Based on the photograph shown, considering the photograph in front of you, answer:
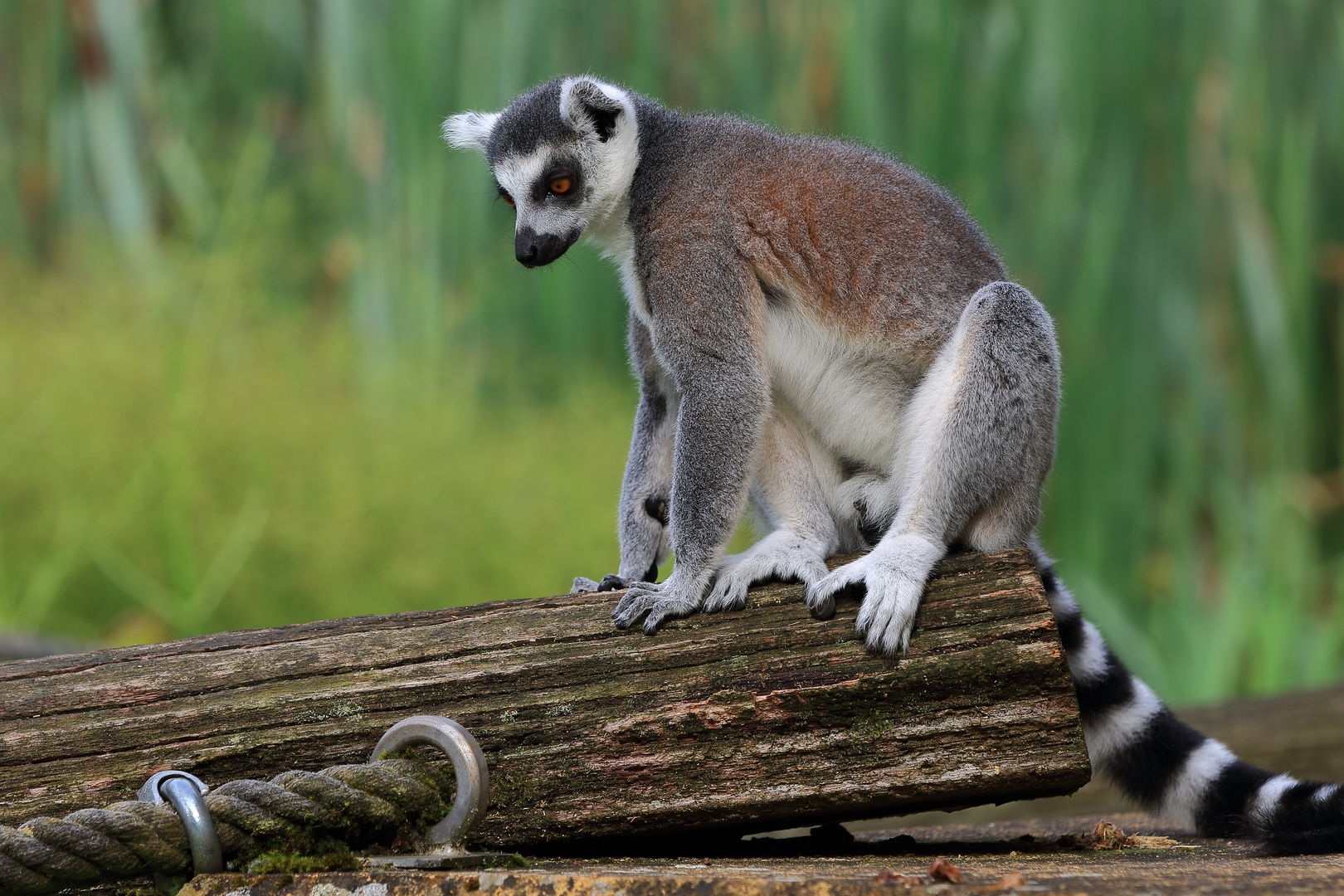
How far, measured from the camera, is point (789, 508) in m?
2.28

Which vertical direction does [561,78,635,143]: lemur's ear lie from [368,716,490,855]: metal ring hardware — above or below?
above

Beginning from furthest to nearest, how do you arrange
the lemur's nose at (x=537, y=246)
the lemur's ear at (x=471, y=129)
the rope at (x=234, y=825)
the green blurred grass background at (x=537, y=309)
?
1. the green blurred grass background at (x=537, y=309)
2. the lemur's ear at (x=471, y=129)
3. the lemur's nose at (x=537, y=246)
4. the rope at (x=234, y=825)

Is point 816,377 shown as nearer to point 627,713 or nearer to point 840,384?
point 840,384

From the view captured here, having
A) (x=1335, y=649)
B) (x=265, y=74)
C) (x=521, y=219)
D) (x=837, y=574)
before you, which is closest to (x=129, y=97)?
(x=265, y=74)

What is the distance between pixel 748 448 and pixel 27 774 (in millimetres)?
1338

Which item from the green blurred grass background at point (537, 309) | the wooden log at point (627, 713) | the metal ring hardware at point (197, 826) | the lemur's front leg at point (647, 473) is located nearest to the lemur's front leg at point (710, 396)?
the lemur's front leg at point (647, 473)

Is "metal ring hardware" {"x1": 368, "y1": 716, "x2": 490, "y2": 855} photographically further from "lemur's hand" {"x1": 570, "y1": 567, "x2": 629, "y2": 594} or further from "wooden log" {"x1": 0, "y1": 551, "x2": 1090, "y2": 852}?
"lemur's hand" {"x1": 570, "y1": 567, "x2": 629, "y2": 594}

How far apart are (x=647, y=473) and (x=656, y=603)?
2.42 feet

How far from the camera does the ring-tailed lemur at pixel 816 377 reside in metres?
2.00

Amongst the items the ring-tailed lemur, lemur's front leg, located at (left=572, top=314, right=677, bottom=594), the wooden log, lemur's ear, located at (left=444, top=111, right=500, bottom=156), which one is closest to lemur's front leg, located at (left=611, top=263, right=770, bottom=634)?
the ring-tailed lemur

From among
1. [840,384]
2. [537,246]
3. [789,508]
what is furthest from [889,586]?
[537,246]

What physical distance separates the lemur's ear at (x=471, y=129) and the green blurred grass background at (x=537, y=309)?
271 cm

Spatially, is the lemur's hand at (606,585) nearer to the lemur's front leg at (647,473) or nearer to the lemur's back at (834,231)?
the lemur's front leg at (647,473)

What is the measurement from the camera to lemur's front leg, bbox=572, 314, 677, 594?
252 centimetres
